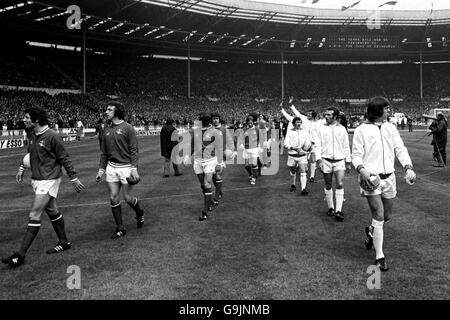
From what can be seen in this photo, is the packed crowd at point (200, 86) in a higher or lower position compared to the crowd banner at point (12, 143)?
higher

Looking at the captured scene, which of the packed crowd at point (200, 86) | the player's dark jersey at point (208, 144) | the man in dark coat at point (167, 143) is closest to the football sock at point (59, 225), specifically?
the player's dark jersey at point (208, 144)

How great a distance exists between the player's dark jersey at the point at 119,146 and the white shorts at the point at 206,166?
68.0 inches

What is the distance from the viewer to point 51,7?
34625 millimetres

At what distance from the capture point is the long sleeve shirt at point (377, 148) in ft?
17.5

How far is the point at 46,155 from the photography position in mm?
5855

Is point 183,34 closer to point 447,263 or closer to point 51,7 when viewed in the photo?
point 51,7

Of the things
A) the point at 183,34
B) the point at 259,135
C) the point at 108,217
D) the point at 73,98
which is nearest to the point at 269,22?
the point at 183,34

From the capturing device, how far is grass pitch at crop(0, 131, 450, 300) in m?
4.59

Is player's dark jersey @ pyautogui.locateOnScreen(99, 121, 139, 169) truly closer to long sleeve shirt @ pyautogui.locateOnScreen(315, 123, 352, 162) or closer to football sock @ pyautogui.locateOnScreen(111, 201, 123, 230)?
football sock @ pyautogui.locateOnScreen(111, 201, 123, 230)

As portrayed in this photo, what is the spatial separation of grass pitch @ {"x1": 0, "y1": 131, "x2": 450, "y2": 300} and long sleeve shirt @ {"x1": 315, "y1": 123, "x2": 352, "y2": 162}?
127 cm

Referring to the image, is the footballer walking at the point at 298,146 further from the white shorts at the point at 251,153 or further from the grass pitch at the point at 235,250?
the white shorts at the point at 251,153

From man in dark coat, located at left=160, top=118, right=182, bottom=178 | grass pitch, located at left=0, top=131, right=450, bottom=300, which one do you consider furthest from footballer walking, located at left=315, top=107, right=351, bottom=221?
man in dark coat, located at left=160, top=118, right=182, bottom=178

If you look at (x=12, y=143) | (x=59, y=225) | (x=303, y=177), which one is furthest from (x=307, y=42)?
(x=59, y=225)
